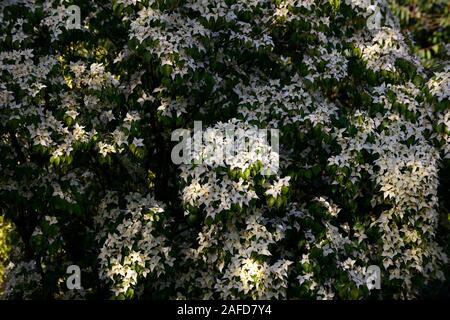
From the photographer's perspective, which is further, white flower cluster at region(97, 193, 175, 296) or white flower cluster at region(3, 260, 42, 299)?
white flower cluster at region(3, 260, 42, 299)

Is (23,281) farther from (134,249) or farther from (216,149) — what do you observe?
(216,149)

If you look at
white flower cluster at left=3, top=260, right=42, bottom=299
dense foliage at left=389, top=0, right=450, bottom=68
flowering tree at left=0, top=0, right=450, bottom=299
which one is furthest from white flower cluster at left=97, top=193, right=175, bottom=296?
dense foliage at left=389, top=0, right=450, bottom=68

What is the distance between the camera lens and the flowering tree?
5.29 meters

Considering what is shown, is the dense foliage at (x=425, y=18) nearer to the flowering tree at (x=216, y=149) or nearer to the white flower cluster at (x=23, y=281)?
the flowering tree at (x=216, y=149)

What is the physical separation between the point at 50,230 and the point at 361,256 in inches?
106

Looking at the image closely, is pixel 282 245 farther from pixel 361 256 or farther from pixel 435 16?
pixel 435 16

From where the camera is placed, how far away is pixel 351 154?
5.58 meters

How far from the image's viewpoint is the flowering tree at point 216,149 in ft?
17.4

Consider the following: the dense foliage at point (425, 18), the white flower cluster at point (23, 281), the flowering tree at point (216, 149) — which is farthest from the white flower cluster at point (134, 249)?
the dense foliage at point (425, 18)

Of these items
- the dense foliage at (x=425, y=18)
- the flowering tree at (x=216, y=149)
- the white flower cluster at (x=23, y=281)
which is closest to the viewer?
the flowering tree at (x=216, y=149)

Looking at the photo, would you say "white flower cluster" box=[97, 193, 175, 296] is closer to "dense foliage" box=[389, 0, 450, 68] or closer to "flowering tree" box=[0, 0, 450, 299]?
"flowering tree" box=[0, 0, 450, 299]

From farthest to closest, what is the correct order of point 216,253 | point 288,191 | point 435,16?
point 435,16
point 216,253
point 288,191

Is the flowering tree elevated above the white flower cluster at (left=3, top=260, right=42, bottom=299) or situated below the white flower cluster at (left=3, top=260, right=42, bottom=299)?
above
